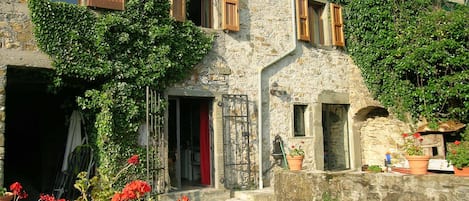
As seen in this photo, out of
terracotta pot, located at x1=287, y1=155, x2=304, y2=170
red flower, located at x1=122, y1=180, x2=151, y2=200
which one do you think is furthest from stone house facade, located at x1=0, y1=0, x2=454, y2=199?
red flower, located at x1=122, y1=180, x2=151, y2=200

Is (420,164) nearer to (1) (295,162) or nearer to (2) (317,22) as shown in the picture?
(1) (295,162)

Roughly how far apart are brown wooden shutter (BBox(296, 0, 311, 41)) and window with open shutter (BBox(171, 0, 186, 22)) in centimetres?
275

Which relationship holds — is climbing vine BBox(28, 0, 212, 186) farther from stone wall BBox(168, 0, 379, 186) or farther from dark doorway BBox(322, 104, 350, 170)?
dark doorway BBox(322, 104, 350, 170)

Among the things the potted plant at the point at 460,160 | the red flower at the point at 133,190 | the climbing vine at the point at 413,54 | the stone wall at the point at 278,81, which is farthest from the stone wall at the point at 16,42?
the climbing vine at the point at 413,54

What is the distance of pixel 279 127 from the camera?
871 centimetres

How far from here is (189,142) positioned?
8.44m

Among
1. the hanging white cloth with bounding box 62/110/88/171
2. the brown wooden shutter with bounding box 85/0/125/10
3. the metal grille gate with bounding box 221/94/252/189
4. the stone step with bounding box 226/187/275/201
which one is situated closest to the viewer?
the brown wooden shutter with bounding box 85/0/125/10

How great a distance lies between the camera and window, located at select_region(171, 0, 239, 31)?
26.2 feet

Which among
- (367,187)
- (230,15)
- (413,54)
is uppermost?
(230,15)

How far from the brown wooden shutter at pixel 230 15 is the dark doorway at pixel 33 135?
3.18 m

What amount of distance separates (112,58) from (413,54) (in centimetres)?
603

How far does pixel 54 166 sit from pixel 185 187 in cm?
305

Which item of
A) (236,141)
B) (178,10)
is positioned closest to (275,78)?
(236,141)

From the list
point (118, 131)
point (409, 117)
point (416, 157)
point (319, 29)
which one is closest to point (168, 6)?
point (118, 131)
